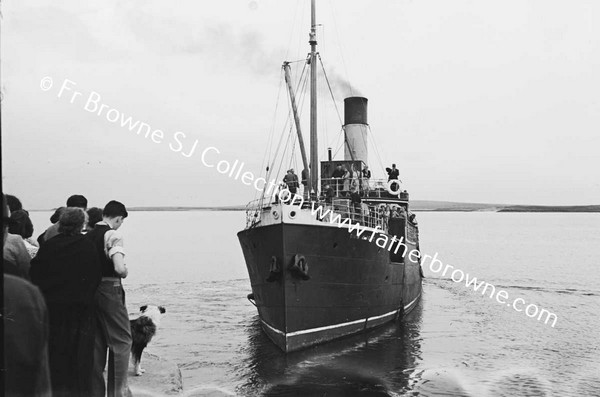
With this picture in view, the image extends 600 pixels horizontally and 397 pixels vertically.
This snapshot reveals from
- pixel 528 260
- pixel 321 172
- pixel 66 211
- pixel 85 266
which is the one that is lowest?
pixel 528 260

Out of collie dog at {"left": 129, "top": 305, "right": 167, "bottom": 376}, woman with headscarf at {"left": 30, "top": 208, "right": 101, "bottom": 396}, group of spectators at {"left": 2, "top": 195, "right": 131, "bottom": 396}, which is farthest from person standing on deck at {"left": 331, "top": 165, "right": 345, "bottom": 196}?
woman with headscarf at {"left": 30, "top": 208, "right": 101, "bottom": 396}

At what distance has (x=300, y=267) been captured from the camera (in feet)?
44.3

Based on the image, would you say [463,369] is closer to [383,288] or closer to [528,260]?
[383,288]

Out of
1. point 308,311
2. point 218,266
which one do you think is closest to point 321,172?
point 308,311

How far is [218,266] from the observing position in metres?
50.2

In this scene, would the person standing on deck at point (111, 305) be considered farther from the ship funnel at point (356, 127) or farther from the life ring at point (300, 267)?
the ship funnel at point (356, 127)

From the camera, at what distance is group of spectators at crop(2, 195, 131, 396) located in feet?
9.57

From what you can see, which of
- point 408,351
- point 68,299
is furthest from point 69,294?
point 408,351

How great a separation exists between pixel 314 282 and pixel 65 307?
978 cm

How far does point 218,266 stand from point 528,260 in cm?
3502

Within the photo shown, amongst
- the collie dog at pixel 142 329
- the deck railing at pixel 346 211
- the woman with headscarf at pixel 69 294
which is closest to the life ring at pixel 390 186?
the deck railing at pixel 346 211

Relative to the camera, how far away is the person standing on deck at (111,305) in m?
5.53

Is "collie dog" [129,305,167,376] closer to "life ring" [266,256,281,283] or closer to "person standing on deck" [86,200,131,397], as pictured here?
"person standing on deck" [86,200,131,397]

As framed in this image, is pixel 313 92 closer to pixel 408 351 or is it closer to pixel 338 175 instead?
pixel 338 175
